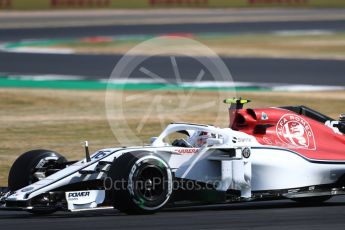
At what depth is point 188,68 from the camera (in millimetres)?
29938

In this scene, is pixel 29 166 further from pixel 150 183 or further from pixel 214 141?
pixel 214 141

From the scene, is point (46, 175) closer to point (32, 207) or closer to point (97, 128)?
point (32, 207)

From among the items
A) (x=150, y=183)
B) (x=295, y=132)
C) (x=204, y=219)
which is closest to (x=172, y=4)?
(x=295, y=132)

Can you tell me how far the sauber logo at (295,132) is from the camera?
12352 mm

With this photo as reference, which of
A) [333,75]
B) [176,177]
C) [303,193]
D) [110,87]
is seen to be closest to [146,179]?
[176,177]

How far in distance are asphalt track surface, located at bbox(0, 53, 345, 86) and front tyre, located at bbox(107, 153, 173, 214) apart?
15467 mm

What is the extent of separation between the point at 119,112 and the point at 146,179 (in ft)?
35.3

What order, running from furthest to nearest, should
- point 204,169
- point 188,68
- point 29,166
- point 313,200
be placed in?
point 188,68
point 313,200
point 29,166
point 204,169

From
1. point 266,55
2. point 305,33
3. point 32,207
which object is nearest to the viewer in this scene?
point 32,207

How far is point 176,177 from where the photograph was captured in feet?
38.1

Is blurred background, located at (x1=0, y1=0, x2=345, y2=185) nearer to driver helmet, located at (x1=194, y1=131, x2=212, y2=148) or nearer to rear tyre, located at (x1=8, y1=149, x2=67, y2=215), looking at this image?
rear tyre, located at (x1=8, y1=149, x2=67, y2=215)

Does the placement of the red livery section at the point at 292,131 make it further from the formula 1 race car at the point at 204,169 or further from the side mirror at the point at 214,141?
the side mirror at the point at 214,141

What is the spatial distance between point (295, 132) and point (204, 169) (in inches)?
54.6

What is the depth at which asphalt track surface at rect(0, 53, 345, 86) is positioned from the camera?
28.0 meters
